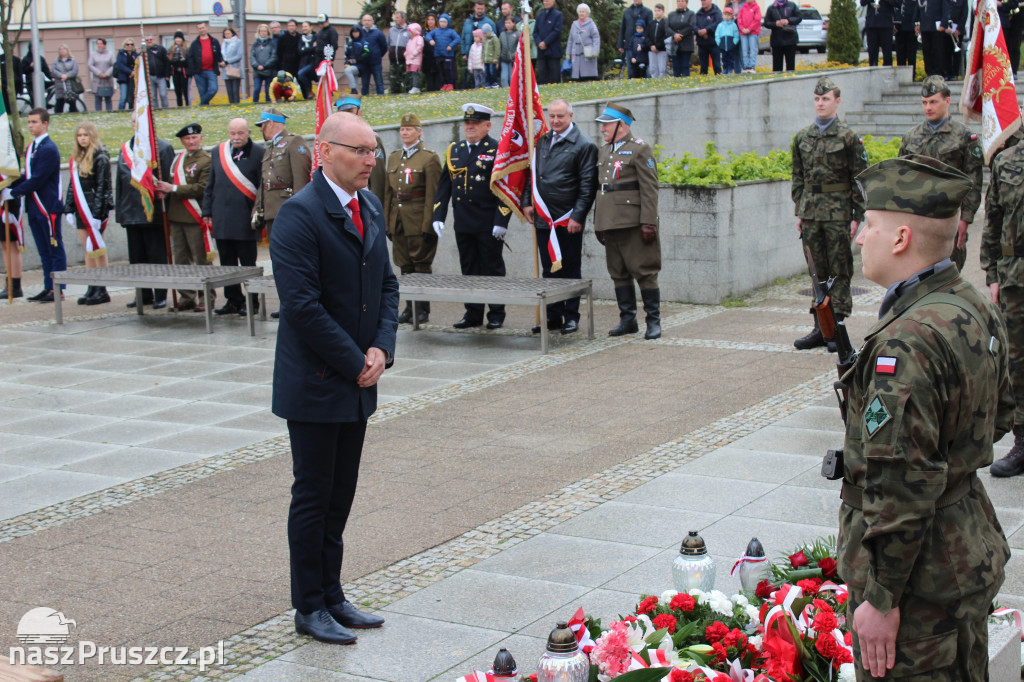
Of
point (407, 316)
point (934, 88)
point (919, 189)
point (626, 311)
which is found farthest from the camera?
point (407, 316)

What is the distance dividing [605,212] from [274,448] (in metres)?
4.44

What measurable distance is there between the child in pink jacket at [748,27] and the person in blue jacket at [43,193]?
15111mm

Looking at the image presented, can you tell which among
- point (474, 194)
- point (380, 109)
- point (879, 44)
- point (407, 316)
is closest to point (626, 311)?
point (474, 194)

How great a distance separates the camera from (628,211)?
10625 millimetres

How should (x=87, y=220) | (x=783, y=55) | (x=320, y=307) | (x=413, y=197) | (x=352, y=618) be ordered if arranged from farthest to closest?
(x=783, y=55) < (x=87, y=220) < (x=413, y=197) < (x=352, y=618) < (x=320, y=307)

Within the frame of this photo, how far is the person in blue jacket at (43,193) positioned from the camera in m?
13.6

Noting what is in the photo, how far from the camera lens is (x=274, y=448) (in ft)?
24.6

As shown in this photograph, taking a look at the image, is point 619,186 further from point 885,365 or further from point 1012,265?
point 885,365

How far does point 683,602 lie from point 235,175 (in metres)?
9.41

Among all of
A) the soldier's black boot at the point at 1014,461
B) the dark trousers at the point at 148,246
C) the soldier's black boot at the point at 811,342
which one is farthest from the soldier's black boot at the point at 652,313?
the dark trousers at the point at 148,246

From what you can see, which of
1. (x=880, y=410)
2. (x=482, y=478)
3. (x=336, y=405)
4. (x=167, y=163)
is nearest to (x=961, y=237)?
(x=482, y=478)

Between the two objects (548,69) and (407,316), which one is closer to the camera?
(407,316)

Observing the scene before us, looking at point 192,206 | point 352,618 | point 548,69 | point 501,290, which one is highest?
point 548,69

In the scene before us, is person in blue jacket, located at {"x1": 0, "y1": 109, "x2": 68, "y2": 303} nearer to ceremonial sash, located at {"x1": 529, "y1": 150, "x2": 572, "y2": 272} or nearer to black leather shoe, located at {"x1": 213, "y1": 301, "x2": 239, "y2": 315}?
black leather shoe, located at {"x1": 213, "y1": 301, "x2": 239, "y2": 315}
